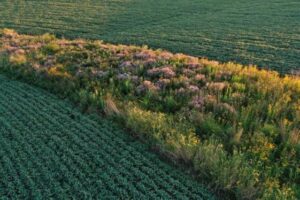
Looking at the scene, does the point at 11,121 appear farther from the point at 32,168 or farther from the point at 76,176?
the point at 76,176

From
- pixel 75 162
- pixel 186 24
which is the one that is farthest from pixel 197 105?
pixel 186 24

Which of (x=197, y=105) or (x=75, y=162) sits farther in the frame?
(x=197, y=105)

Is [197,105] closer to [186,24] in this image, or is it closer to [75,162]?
[75,162]

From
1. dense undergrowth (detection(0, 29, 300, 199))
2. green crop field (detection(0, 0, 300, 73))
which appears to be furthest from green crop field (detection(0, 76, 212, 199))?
green crop field (detection(0, 0, 300, 73))

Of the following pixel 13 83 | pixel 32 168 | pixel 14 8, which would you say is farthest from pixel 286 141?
pixel 14 8

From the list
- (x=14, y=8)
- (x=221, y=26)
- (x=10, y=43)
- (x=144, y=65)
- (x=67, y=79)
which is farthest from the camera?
(x=14, y=8)

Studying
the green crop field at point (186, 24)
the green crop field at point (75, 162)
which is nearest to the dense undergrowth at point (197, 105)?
the green crop field at point (75, 162)

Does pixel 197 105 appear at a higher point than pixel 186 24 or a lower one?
lower

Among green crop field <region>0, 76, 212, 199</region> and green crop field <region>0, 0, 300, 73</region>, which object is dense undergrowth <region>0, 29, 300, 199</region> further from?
green crop field <region>0, 0, 300, 73</region>
